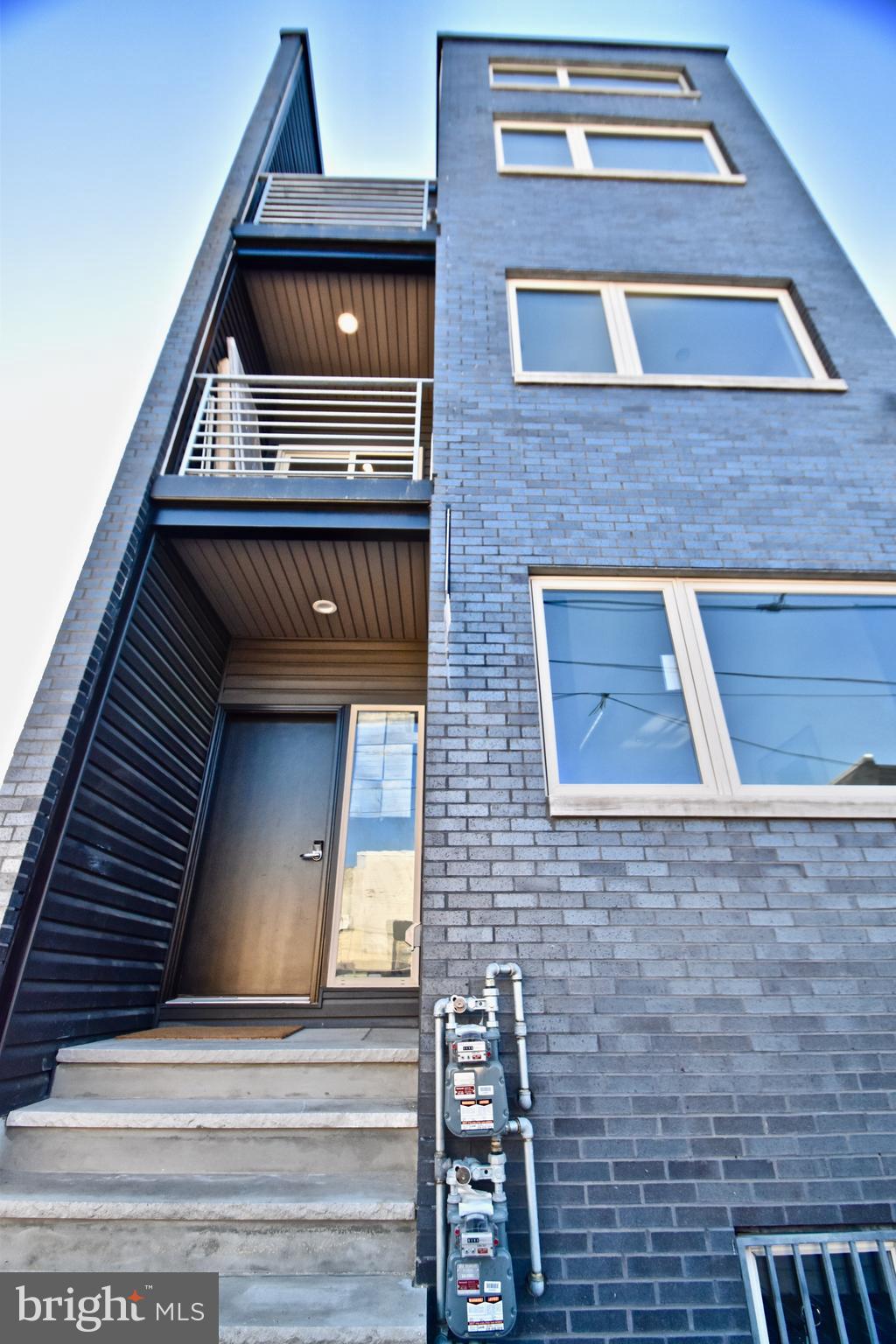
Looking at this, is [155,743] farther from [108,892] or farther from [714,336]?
[714,336]

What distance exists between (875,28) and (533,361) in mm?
2379

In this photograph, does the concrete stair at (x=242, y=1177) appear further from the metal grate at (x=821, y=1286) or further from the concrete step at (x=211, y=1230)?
the metal grate at (x=821, y=1286)

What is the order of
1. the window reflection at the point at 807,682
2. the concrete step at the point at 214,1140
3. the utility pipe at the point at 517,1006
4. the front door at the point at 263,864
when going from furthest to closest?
the front door at the point at 263,864, the window reflection at the point at 807,682, the concrete step at the point at 214,1140, the utility pipe at the point at 517,1006

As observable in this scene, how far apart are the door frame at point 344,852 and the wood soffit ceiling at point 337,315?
3534mm

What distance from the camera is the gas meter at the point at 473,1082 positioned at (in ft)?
7.05

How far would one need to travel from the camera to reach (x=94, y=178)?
5398mm

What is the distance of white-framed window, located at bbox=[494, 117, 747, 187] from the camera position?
583 cm

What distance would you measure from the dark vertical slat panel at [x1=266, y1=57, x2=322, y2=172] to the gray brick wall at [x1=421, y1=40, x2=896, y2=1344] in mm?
4705

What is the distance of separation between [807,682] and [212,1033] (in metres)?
3.92

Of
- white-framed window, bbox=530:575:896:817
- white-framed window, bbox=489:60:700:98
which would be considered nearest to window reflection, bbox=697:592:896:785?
white-framed window, bbox=530:575:896:817

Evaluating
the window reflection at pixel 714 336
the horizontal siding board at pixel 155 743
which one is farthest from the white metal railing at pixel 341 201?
the horizontal siding board at pixel 155 743

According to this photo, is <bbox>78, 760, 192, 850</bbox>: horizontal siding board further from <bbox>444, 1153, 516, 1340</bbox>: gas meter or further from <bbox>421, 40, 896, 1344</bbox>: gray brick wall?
<bbox>444, 1153, 516, 1340</bbox>: gas meter

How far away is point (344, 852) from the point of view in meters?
4.55

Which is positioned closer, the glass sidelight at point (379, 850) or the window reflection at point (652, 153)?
the glass sidelight at point (379, 850)
